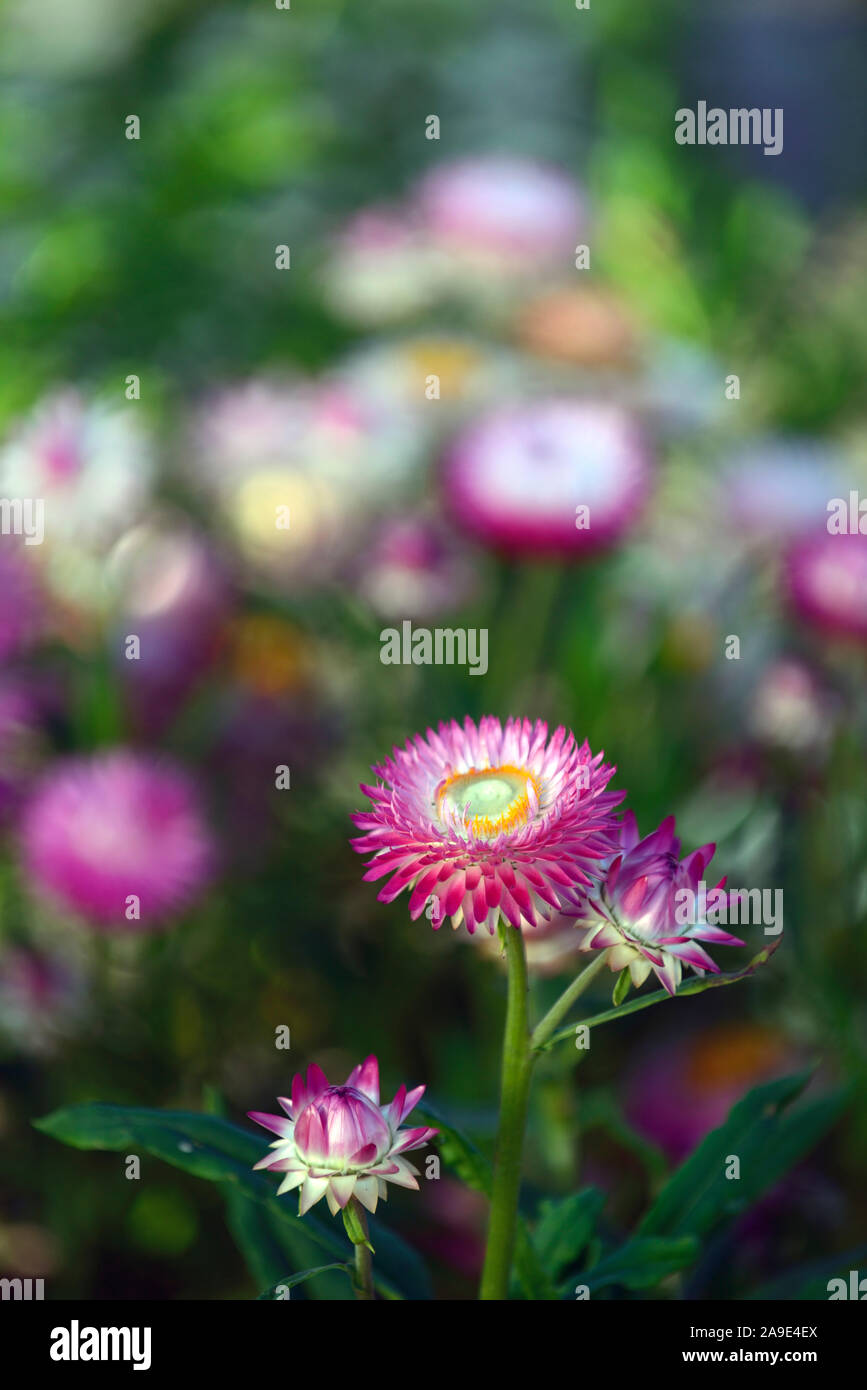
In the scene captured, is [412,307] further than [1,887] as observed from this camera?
Yes

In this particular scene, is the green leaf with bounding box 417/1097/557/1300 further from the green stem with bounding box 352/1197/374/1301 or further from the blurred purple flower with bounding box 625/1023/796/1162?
the blurred purple flower with bounding box 625/1023/796/1162

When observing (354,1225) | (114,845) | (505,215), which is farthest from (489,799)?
(505,215)

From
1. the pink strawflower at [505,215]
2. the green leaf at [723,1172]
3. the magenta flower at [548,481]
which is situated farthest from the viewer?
the pink strawflower at [505,215]

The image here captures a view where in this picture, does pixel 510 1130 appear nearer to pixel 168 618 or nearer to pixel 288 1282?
pixel 288 1282

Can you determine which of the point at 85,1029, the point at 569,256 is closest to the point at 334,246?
the point at 569,256

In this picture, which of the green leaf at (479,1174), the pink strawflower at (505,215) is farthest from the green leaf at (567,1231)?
the pink strawflower at (505,215)

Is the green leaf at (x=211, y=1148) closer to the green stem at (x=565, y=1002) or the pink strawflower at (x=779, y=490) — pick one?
the green stem at (x=565, y=1002)

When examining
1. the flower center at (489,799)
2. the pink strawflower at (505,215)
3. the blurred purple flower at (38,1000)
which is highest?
the pink strawflower at (505,215)
